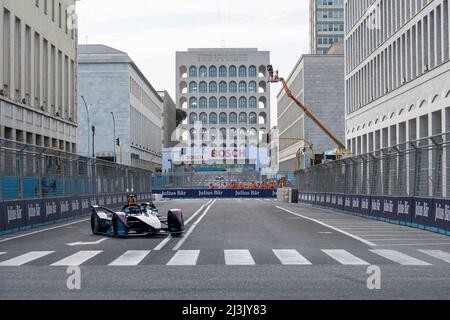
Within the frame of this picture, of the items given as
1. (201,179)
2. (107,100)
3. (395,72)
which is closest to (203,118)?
(107,100)

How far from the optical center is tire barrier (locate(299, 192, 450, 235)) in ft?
73.5

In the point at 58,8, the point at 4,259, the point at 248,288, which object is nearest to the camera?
the point at 248,288

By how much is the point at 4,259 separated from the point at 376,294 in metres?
8.01

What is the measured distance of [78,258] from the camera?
1471cm

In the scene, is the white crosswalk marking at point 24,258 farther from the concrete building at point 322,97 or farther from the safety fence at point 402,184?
the concrete building at point 322,97

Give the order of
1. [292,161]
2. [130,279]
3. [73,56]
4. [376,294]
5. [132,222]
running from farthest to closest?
[292,161] < [73,56] < [132,222] < [130,279] < [376,294]

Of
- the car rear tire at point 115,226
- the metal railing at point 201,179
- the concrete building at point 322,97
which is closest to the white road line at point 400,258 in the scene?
the car rear tire at point 115,226

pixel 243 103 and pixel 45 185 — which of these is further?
pixel 243 103

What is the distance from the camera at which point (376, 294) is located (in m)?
9.58

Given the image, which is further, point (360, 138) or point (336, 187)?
point (360, 138)

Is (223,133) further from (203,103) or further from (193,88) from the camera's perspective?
(193,88)

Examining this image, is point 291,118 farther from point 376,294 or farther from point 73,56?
point 376,294

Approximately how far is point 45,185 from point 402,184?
43.3 feet

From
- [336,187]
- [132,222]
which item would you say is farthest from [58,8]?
[132,222]
